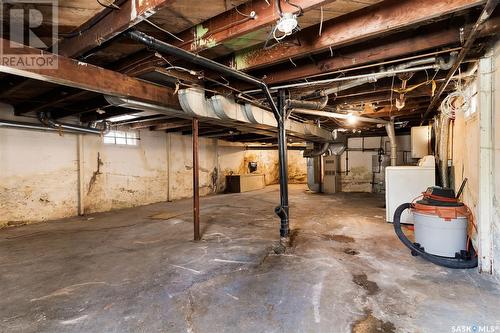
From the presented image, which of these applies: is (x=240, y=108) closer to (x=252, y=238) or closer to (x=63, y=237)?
(x=252, y=238)

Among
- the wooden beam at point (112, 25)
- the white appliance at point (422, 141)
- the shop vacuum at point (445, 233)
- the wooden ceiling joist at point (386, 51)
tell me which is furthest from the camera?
the white appliance at point (422, 141)

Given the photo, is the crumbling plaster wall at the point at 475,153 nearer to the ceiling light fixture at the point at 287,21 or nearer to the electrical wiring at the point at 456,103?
the electrical wiring at the point at 456,103

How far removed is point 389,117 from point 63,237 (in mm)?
6256

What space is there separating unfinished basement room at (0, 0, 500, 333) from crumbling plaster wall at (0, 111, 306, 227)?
0.15 feet

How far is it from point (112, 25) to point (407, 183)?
4.34 metres

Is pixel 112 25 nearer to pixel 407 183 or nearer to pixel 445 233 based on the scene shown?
pixel 445 233

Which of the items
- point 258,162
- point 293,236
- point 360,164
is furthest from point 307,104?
point 258,162

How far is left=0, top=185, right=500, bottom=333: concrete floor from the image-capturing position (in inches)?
64.7

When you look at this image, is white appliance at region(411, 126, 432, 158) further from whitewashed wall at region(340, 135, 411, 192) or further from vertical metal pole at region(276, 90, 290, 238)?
vertical metal pole at region(276, 90, 290, 238)

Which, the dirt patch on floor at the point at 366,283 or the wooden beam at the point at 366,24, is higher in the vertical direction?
the wooden beam at the point at 366,24

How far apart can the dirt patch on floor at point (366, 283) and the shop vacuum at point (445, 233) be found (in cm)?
83

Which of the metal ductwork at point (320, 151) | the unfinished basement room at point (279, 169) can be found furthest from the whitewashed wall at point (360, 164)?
the unfinished basement room at point (279, 169)

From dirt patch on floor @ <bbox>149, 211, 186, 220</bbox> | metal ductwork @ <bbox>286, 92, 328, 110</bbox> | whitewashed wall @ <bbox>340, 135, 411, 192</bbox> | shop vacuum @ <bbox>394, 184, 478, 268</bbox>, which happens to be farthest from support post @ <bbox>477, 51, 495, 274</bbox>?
whitewashed wall @ <bbox>340, 135, 411, 192</bbox>

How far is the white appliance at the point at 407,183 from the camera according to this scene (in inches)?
154
